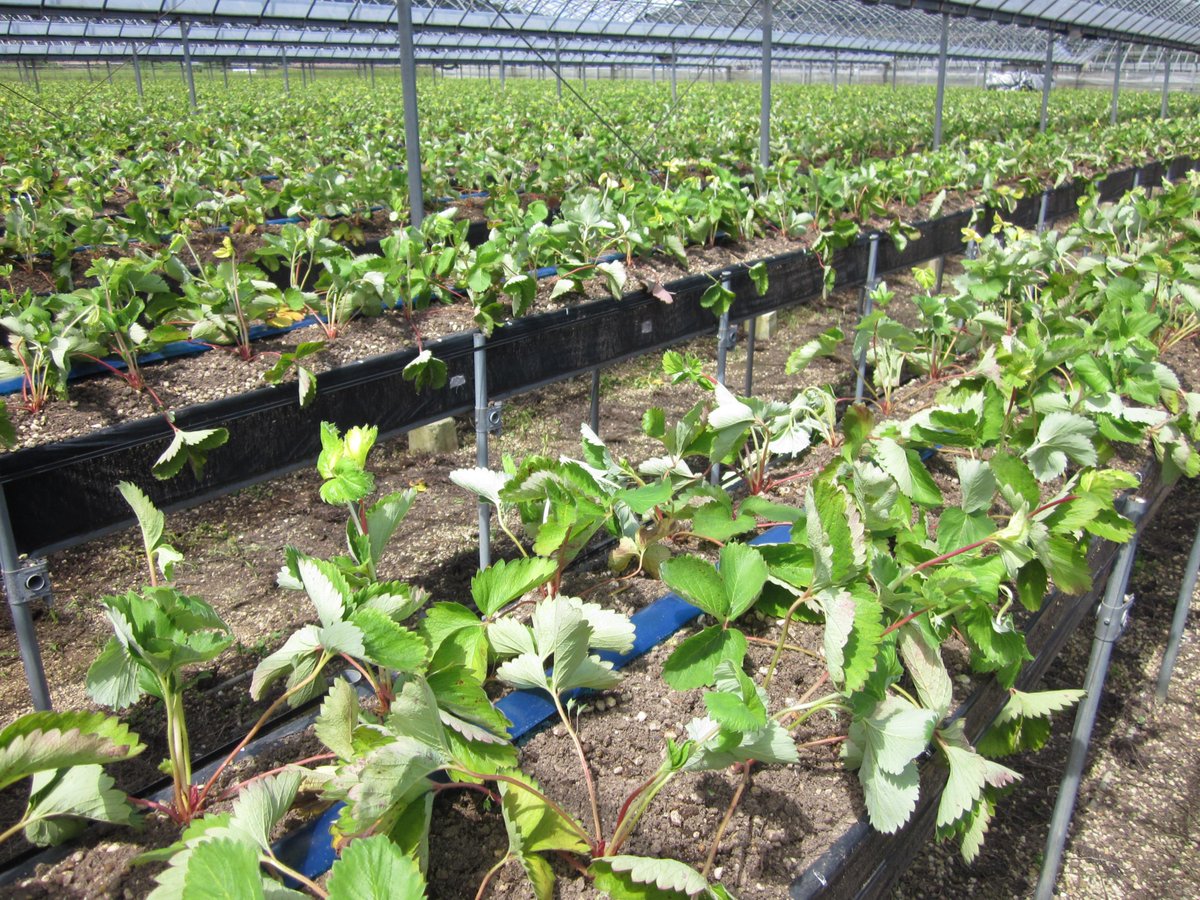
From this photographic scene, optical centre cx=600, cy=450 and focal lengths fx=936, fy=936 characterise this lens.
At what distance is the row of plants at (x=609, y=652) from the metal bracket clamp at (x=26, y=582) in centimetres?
73

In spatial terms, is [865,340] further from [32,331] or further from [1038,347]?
[32,331]

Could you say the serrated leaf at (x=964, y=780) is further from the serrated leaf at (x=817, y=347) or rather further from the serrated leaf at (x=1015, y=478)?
the serrated leaf at (x=817, y=347)

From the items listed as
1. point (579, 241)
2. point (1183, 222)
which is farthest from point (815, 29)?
point (579, 241)

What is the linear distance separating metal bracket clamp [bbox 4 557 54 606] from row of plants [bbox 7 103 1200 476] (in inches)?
11.4

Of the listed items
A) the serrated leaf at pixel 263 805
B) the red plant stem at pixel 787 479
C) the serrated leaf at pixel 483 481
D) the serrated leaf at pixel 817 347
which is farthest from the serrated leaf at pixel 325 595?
the serrated leaf at pixel 817 347

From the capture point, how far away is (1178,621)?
289 centimetres

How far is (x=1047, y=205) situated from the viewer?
7.43 m

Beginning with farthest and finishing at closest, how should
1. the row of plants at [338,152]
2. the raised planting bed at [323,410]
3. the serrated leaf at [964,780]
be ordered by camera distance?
1. the row of plants at [338,152]
2. the raised planting bed at [323,410]
3. the serrated leaf at [964,780]

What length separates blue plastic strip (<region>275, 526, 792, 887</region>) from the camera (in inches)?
44.1

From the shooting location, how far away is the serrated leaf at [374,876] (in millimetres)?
794

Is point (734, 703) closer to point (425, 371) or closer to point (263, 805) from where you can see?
point (263, 805)

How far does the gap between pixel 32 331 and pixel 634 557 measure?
1619 millimetres

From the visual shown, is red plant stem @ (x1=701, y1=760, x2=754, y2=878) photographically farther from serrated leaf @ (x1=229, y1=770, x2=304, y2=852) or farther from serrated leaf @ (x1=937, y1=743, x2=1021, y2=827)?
serrated leaf @ (x1=229, y1=770, x2=304, y2=852)

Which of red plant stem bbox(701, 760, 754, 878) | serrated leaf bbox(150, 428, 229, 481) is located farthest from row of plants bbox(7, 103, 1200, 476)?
red plant stem bbox(701, 760, 754, 878)
